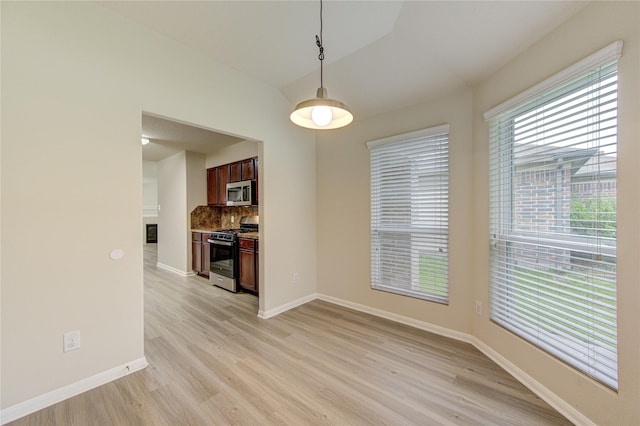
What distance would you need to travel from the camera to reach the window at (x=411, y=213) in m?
2.80

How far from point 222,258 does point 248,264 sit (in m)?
0.73

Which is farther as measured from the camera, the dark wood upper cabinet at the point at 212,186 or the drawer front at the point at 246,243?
the dark wood upper cabinet at the point at 212,186

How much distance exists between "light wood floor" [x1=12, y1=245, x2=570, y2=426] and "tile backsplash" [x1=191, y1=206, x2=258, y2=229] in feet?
8.47

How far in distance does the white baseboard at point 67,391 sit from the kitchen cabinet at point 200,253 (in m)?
2.80

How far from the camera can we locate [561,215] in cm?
177

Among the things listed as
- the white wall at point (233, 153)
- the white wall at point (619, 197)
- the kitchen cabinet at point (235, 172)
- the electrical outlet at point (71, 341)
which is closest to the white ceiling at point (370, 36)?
the white wall at point (619, 197)

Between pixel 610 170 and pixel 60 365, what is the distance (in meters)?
3.72

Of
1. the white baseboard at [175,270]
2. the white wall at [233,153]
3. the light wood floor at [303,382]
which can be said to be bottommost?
the light wood floor at [303,382]

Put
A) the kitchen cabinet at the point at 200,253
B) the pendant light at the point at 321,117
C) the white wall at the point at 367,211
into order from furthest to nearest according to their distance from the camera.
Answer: the kitchen cabinet at the point at 200,253, the white wall at the point at 367,211, the pendant light at the point at 321,117

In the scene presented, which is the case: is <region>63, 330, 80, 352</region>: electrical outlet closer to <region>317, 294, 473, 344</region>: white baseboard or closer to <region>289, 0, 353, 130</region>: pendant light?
<region>289, 0, 353, 130</region>: pendant light

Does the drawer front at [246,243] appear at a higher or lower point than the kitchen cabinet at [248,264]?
higher

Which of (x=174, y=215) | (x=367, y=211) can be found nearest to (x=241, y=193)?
(x=174, y=215)

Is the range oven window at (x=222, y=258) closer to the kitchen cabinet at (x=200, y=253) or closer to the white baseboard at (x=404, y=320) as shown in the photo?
the kitchen cabinet at (x=200, y=253)

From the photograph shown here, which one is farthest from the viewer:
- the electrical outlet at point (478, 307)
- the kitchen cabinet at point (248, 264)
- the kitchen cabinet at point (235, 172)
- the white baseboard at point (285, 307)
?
the kitchen cabinet at point (235, 172)
